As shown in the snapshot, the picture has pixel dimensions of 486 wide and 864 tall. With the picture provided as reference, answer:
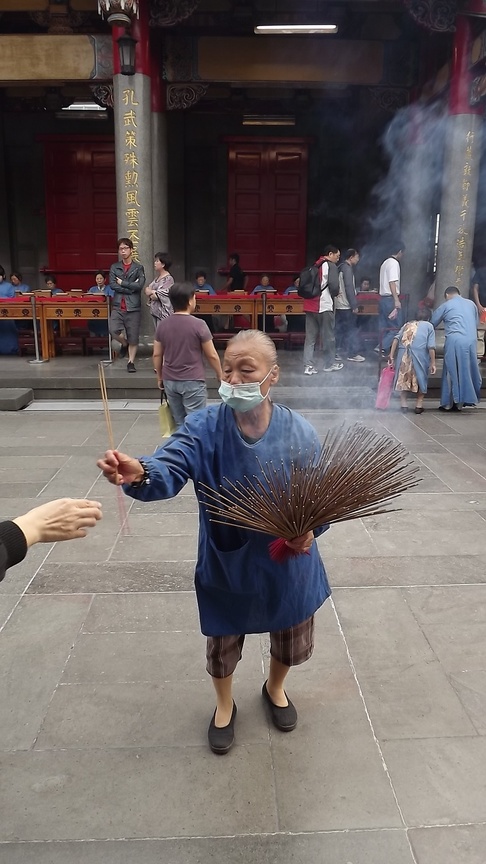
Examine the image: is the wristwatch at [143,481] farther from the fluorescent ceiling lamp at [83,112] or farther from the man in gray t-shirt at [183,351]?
the fluorescent ceiling lamp at [83,112]

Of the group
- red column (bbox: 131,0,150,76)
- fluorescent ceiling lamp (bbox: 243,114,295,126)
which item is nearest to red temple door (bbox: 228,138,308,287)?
fluorescent ceiling lamp (bbox: 243,114,295,126)

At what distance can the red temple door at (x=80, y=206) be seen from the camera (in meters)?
12.2

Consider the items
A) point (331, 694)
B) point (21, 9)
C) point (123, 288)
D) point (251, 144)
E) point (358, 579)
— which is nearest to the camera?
point (331, 694)

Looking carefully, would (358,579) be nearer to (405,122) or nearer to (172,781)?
(172,781)

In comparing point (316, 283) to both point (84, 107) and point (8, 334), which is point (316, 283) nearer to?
point (8, 334)

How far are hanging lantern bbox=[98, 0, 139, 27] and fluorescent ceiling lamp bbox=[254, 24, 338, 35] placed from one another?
181cm

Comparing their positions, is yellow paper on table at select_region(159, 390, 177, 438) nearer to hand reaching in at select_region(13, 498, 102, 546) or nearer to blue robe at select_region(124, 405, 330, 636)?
blue robe at select_region(124, 405, 330, 636)

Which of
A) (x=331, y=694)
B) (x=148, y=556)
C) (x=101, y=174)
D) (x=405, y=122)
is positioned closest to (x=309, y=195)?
(x=405, y=122)

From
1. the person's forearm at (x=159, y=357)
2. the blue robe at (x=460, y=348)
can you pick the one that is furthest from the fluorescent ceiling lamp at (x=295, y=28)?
the person's forearm at (x=159, y=357)

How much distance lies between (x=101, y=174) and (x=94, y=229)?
3.20ft

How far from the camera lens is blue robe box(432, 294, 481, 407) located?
730 centimetres

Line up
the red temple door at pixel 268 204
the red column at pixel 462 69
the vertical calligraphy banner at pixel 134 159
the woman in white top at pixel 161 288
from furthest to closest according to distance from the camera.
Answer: the red temple door at pixel 268 204 → the vertical calligraphy banner at pixel 134 159 → the red column at pixel 462 69 → the woman in white top at pixel 161 288

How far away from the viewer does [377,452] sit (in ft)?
6.88

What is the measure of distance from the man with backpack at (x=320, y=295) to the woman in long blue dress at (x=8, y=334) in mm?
4458
